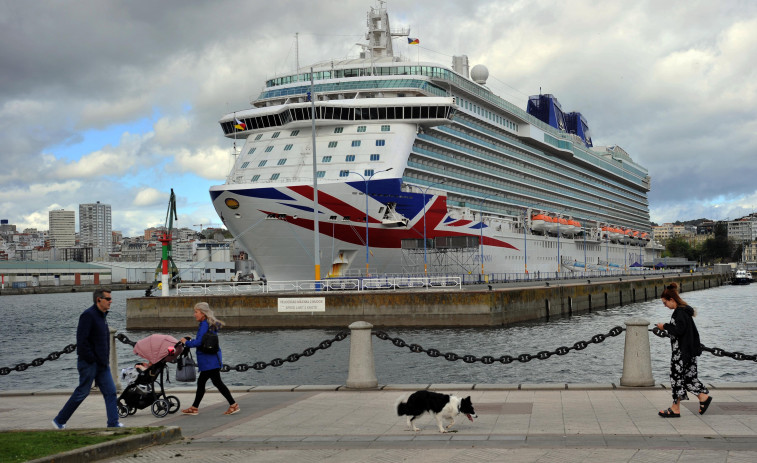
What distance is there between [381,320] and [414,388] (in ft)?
77.3

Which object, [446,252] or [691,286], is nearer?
[446,252]

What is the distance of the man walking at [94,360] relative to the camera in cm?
1064

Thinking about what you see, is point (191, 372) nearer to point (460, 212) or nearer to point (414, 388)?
point (414, 388)

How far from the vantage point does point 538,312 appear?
44594mm

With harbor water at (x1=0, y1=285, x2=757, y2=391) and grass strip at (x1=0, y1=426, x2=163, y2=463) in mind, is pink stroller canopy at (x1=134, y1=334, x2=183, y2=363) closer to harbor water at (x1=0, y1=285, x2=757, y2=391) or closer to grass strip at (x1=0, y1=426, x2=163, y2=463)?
grass strip at (x1=0, y1=426, x2=163, y2=463)

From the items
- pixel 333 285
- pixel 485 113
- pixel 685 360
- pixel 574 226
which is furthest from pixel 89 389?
pixel 574 226

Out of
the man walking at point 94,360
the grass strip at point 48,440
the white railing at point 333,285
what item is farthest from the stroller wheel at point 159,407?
the white railing at point 333,285

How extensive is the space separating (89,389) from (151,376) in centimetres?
155

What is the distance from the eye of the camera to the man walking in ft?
34.9

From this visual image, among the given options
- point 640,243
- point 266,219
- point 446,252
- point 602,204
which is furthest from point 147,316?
point 640,243

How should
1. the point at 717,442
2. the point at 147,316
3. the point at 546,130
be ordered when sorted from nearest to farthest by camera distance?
the point at 717,442 → the point at 147,316 → the point at 546,130

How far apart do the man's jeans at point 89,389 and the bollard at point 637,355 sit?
8.36 metres

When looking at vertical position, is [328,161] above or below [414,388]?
above

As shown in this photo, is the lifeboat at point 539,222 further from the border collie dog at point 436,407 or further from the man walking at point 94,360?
the man walking at point 94,360
